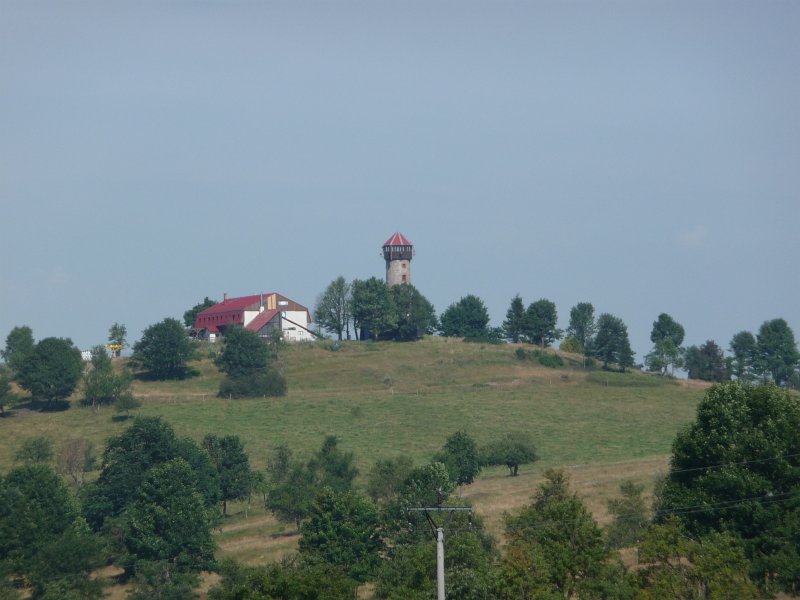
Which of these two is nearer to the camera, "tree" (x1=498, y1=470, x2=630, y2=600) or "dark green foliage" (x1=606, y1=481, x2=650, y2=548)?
"tree" (x1=498, y1=470, x2=630, y2=600)

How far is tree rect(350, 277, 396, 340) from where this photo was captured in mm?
168875

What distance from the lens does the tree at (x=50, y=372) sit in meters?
130

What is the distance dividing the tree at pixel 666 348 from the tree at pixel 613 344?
5.38 m

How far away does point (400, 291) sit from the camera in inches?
6777

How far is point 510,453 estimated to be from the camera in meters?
93.2

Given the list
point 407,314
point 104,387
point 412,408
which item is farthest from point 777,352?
point 104,387

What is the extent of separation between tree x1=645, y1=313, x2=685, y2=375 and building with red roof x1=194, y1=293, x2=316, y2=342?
171ft

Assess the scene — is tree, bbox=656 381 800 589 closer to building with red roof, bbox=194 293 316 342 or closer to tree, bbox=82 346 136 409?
tree, bbox=82 346 136 409

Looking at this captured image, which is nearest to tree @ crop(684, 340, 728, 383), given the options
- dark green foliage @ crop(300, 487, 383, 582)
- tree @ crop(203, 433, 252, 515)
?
tree @ crop(203, 433, 252, 515)

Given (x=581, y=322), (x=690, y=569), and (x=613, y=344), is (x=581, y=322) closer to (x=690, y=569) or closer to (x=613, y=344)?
(x=613, y=344)

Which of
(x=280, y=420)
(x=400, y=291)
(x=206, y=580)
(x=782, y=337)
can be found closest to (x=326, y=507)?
(x=206, y=580)

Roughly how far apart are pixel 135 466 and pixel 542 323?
328 feet

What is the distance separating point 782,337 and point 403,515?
402 ft

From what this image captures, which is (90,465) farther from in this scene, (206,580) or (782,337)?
(782,337)
